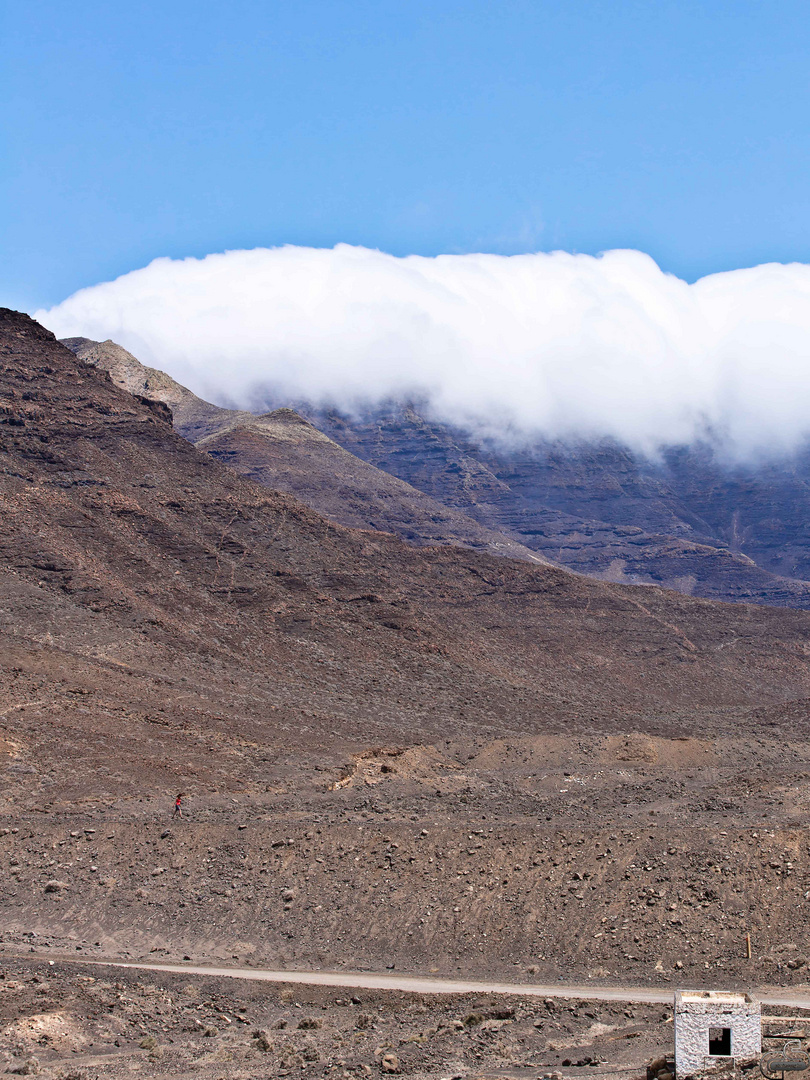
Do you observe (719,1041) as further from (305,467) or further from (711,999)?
(305,467)

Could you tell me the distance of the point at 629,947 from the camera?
28.5 metres

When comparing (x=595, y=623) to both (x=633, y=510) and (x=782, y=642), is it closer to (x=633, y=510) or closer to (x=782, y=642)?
(x=782, y=642)

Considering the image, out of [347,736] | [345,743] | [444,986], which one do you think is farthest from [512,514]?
[444,986]

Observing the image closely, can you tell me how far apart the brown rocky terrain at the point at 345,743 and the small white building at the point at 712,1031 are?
456cm

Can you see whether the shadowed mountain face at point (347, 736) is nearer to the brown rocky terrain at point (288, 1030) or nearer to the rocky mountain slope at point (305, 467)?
the brown rocky terrain at point (288, 1030)

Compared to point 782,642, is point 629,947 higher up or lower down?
lower down

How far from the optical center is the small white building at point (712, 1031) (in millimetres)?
18516

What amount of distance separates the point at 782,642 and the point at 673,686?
16252 mm

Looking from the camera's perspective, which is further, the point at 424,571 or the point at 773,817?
the point at 424,571

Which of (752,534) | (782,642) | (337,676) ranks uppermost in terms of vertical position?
(752,534)

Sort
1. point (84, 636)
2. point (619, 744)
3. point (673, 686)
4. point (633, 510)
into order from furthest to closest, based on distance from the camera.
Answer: point (633, 510) → point (673, 686) → point (84, 636) → point (619, 744)

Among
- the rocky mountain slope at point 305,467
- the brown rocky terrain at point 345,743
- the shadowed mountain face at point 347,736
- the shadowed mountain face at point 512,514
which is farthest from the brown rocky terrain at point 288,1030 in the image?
the shadowed mountain face at point 512,514

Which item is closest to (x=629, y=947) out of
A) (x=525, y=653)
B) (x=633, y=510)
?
(x=525, y=653)

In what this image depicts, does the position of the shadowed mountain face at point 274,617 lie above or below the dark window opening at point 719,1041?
above
